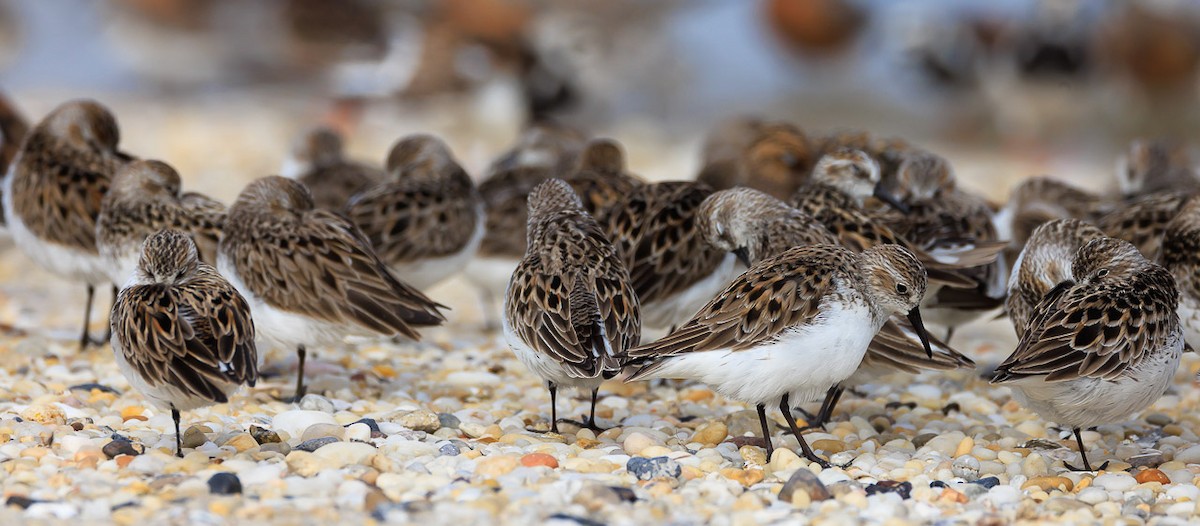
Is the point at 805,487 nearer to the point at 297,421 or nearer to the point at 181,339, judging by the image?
the point at 297,421

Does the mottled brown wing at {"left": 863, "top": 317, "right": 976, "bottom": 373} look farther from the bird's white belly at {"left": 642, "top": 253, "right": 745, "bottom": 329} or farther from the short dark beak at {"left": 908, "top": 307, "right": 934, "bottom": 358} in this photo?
the bird's white belly at {"left": 642, "top": 253, "right": 745, "bottom": 329}

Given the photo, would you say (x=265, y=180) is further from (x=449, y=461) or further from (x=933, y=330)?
(x=933, y=330)

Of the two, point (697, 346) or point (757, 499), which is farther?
point (697, 346)

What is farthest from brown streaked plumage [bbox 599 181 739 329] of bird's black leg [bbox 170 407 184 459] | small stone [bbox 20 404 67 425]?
small stone [bbox 20 404 67 425]

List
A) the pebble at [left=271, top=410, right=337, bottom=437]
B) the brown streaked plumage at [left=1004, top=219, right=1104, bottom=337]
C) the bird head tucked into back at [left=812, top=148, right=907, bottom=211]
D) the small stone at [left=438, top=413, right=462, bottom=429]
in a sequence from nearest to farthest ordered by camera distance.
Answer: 1. the pebble at [left=271, top=410, right=337, bottom=437]
2. the small stone at [left=438, top=413, right=462, bottom=429]
3. the brown streaked plumage at [left=1004, top=219, right=1104, bottom=337]
4. the bird head tucked into back at [left=812, top=148, right=907, bottom=211]

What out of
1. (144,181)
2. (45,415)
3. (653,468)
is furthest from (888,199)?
(45,415)

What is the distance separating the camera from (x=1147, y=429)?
19.0ft

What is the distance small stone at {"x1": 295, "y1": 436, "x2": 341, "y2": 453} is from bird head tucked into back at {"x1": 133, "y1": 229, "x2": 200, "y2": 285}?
0.79m

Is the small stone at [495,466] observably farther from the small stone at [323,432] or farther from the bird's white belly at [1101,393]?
the bird's white belly at [1101,393]

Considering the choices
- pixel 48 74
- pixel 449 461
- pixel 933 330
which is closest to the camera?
pixel 449 461

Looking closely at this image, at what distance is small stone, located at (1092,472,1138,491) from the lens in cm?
481

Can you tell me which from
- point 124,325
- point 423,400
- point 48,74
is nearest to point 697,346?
point 423,400

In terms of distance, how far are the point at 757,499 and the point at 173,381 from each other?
6.66ft

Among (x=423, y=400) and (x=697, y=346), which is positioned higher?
(x=697, y=346)
